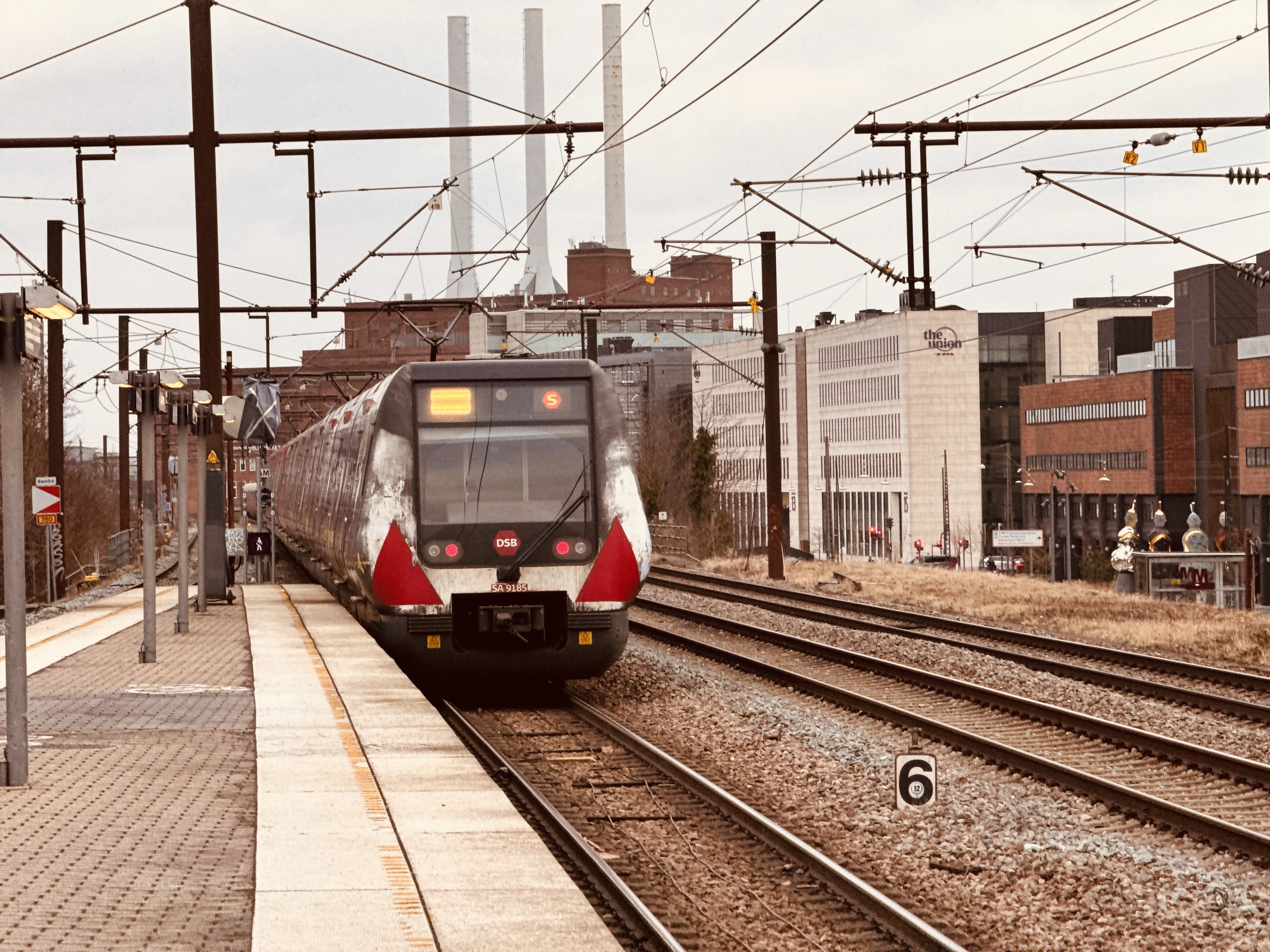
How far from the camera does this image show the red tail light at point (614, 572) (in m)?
15.7

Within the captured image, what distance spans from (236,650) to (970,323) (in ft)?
388

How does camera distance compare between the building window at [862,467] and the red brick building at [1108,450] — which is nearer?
the red brick building at [1108,450]

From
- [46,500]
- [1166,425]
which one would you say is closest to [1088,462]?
[1166,425]

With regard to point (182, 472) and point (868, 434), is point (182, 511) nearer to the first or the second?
point (182, 472)

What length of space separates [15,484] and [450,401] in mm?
6760

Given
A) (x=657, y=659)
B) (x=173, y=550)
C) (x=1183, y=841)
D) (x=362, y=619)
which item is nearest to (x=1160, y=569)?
(x=657, y=659)

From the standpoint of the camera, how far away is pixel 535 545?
15.7 meters

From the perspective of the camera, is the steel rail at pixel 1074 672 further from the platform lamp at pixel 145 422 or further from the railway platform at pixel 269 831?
the platform lamp at pixel 145 422

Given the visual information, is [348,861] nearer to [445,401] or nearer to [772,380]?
[445,401]

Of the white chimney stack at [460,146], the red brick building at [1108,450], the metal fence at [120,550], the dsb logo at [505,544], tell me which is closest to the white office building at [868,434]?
the red brick building at [1108,450]

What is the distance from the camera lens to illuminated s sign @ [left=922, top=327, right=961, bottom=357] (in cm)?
12488

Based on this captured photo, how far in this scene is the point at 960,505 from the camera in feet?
427

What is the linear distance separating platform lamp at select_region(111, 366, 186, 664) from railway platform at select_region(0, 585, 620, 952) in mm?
1700

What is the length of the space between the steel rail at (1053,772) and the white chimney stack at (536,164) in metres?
148
